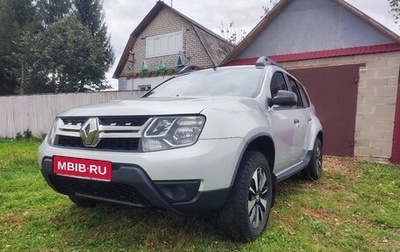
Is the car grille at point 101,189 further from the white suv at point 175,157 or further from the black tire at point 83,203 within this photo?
the black tire at point 83,203

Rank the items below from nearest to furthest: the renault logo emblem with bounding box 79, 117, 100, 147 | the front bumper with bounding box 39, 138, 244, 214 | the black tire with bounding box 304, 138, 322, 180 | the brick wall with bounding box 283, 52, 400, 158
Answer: the front bumper with bounding box 39, 138, 244, 214 < the renault logo emblem with bounding box 79, 117, 100, 147 < the black tire with bounding box 304, 138, 322, 180 < the brick wall with bounding box 283, 52, 400, 158

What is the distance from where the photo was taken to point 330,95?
787 centimetres

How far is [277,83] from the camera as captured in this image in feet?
12.2

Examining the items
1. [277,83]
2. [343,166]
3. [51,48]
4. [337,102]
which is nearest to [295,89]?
[277,83]

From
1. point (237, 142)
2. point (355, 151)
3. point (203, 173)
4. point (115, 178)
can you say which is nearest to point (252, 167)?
point (237, 142)

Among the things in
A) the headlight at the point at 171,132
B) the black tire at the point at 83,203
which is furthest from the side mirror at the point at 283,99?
the black tire at the point at 83,203

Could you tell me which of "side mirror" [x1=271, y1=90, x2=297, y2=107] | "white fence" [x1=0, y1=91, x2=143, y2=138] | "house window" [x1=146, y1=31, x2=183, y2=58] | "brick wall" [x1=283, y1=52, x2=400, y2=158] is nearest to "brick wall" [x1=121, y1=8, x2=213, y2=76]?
"house window" [x1=146, y1=31, x2=183, y2=58]

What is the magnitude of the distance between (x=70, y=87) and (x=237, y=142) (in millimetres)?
20410

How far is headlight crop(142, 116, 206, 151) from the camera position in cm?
220

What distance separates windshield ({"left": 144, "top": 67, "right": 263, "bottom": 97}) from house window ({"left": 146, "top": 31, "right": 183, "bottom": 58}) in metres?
12.7

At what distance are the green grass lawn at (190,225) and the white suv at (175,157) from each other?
0.35m

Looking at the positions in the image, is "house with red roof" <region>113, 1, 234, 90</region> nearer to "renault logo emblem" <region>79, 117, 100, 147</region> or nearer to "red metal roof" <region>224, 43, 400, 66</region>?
"red metal roof" <region>224, 43, 400, 66</region>

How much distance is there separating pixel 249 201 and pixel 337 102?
6031 millimetres

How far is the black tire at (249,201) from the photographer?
96.1 inches
